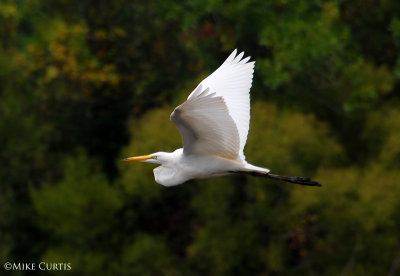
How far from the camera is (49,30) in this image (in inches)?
1100

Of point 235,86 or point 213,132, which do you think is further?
point 235,86

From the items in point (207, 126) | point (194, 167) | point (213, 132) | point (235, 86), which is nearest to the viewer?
point (207, 126)

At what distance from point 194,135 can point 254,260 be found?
11.8 m

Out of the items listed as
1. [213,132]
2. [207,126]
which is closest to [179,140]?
[213,132]

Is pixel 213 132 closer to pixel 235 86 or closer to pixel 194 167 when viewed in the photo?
pixel 194 167

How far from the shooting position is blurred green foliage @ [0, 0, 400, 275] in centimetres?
2117

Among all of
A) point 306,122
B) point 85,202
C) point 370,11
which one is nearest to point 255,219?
point 306,122

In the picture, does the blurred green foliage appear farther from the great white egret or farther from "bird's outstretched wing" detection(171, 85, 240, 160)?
"bird's outstretched wing" detection(171, 85, 240, 160)

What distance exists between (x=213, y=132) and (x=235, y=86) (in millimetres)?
1513

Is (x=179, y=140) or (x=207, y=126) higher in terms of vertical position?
(x=179, y=140)

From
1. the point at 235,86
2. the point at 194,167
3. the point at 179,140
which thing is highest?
the point at 179,140

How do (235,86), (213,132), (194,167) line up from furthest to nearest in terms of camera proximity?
(235,86) → (194,167) → (213,132)

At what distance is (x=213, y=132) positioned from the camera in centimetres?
1010

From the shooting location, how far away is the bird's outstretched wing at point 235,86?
1133 cm
